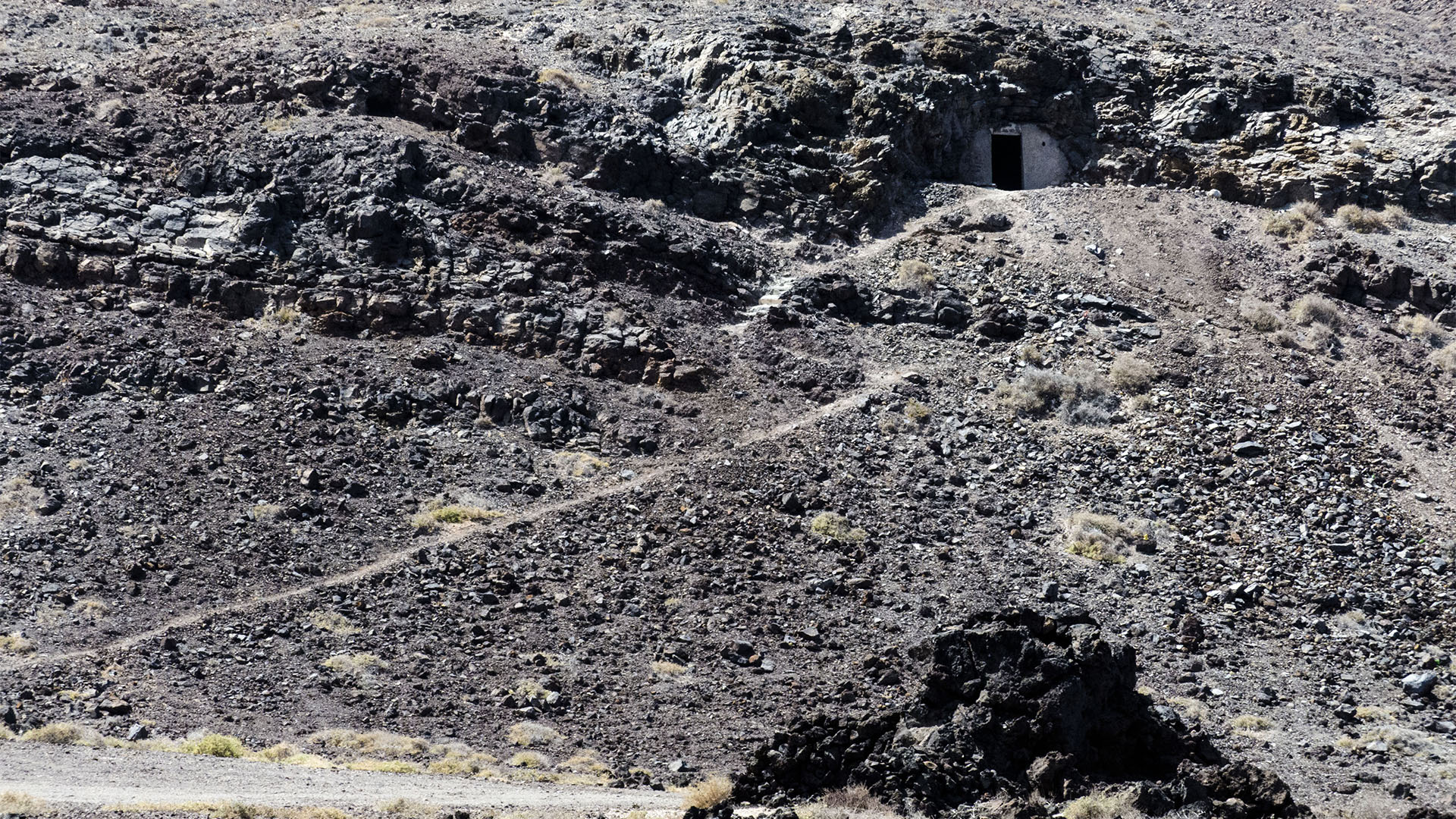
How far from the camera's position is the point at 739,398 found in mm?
29203

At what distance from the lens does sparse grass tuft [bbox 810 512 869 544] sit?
25219mm

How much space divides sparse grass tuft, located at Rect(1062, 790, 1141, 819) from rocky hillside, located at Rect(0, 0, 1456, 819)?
0.28m

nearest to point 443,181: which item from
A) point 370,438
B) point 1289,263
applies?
point 370,438

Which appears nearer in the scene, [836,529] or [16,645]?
[16,645]

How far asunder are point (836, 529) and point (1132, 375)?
848cm

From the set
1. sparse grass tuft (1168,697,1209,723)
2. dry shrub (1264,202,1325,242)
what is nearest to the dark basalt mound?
sparse grass tuft (1168,697,1209,723)

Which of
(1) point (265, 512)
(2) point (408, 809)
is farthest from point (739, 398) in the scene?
(2) point (408, 809)

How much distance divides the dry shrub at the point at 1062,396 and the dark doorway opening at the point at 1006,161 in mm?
10913

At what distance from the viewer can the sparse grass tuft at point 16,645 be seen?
21141mm

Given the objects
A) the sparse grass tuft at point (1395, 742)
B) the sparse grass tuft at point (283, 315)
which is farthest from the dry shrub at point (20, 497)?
the sparse grass tuft at point (1395, 742)

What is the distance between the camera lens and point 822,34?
1567 inches

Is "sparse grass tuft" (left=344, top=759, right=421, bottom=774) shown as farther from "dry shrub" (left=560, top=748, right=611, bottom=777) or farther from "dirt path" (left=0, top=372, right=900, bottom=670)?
"dirt path" (left=0, top=372, right=900, bottom=670)

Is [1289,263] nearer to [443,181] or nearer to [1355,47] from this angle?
[1355,47]

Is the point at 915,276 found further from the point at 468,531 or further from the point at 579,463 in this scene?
the point at 468,531
